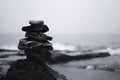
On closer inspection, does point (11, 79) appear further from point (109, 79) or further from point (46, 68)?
point (109, 79)

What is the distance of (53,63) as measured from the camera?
24.9 meters

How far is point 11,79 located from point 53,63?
11.2 metres

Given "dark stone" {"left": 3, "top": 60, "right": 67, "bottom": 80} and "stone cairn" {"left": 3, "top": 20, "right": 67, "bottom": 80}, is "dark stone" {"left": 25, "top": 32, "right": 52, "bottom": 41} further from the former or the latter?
"dark stone" {"left": 3, "top": 60, "right": 67, "bottom": 80}

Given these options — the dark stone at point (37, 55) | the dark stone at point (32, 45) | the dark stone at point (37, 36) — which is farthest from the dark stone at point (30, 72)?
the dark stone at point (37, 36)

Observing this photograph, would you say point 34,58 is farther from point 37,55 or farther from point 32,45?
point 32,45

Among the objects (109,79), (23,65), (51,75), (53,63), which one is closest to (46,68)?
(51,75)

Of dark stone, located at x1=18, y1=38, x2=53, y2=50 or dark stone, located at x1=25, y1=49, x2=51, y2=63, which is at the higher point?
dark stone, located at x1=18, y1=38, x2=53, y2=50

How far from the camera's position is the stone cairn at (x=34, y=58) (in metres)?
→ 14.1

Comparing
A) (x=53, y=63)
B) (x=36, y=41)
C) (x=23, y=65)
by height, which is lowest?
(x=53, y=63)

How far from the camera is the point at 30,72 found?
14086 millimetres

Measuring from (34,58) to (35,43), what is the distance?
115 centimetres

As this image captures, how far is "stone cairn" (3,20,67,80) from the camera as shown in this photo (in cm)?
1408

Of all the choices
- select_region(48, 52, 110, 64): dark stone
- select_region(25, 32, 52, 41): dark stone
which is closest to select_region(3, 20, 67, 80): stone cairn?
select_region(25, 32, 52, 41): dark stone

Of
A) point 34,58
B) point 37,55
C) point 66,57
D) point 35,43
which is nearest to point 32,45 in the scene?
point 35,43
